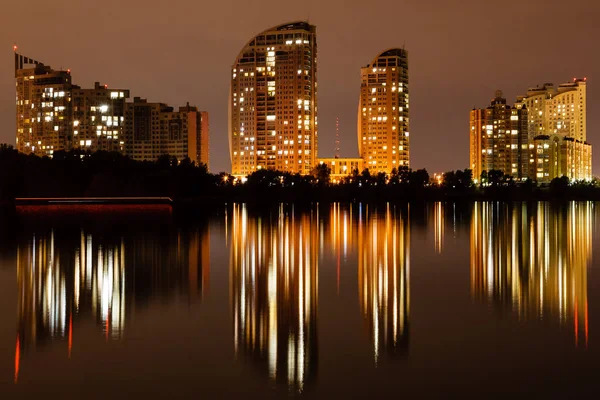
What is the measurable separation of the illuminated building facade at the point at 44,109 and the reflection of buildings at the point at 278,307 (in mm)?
120520

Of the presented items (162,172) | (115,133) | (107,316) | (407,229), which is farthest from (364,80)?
(107,316)

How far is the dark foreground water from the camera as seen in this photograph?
919 centimetres

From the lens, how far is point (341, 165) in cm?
14475

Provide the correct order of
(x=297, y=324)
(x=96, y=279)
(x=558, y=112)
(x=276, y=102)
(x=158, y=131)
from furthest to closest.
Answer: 1. (x=558, y=112)
2. (x=158, y=131)
3. (x=276, y=102)
4. (x=96, y=279)
5. (x=297, y=324)

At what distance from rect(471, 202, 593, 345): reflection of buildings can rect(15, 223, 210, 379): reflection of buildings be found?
6836 millimetres

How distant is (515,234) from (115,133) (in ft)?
389

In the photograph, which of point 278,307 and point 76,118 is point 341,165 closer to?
point 76,118

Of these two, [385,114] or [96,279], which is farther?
[385,114]

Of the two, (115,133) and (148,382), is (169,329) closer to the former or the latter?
(148,382)

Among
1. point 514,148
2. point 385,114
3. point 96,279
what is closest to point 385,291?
point 96,279

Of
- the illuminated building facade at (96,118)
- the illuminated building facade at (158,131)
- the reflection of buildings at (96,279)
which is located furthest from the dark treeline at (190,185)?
the reflection of buildings at (96,279)

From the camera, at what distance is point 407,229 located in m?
36.6

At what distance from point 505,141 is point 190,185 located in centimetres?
9690

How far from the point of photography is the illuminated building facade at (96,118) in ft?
454
